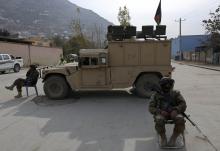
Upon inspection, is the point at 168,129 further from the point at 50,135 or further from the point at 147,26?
the point at 147,26

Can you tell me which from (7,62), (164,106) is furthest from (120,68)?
(7,62)

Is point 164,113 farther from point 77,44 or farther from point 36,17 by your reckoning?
point 36,17

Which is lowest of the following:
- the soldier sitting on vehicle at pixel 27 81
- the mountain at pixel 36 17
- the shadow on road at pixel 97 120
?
the shadow on road at pixel 97 120

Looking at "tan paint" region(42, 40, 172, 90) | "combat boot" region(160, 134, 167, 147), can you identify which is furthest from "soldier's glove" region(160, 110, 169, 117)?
"tan paint" region(42, 40, 172, 90)

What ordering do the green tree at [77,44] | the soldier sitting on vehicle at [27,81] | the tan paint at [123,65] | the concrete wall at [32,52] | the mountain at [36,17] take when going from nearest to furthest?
the tan paint at [123,65]
the soldier sitting on vehicle at [27,81]
the concrete wall at [32,52]
the green tree at [77,44]
the mountain at [36,17]

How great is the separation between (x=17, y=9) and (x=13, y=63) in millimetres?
109540

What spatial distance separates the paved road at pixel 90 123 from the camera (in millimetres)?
7812

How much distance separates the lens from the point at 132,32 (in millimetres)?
15336

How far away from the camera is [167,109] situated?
748 centimetres

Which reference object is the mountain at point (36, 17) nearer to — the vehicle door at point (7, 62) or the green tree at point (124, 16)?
the green tree at point (124, 16)

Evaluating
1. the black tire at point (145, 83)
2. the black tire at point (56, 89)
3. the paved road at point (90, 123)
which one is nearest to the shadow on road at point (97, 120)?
the paved road at point (90, 123)

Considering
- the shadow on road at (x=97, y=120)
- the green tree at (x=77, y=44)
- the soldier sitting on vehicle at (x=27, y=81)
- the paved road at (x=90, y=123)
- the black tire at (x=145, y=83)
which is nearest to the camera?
the paved road at (x=90, y=123)

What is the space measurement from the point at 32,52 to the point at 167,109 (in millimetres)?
51567

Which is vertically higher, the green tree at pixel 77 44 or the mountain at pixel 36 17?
the mountain at pixel 36 17
